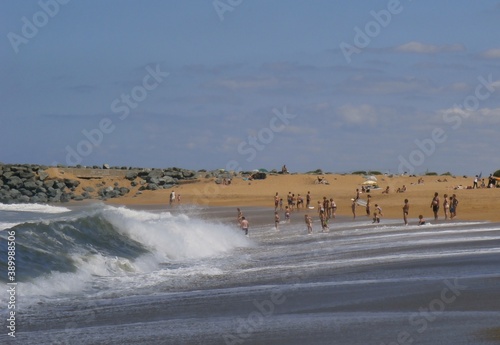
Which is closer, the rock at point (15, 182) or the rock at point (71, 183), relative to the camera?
the rock at point (15, 182)

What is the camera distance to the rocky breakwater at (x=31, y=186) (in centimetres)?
7344

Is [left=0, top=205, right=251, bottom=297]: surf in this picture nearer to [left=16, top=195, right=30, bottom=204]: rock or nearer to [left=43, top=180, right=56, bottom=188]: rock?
[left=16, top=195, right=30, bottom=204]: rock

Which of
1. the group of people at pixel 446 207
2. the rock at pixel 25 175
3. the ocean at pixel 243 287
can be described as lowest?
the ocean at pixel 243 287

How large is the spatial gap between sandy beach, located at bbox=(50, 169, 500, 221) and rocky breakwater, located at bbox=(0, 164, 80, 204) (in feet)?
6.19

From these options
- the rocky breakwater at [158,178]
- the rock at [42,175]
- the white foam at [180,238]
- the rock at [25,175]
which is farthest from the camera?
the rock at [25,175]

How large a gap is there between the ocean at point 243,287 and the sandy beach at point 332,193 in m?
15.5

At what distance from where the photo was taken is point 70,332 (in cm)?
1364

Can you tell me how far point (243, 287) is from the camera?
723 inches

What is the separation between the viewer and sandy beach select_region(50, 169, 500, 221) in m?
48.5

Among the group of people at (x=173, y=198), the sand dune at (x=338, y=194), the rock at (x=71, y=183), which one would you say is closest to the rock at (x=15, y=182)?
the rock at (x=71, y=183)

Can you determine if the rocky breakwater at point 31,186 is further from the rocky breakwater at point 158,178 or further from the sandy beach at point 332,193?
the rocky breakwater at point 158,178

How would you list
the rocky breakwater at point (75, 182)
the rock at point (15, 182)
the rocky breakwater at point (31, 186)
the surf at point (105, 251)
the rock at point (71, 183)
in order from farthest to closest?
the rock at point (71, 183) → the rock at point (15, 182) → the rocky breakwater at point (75, 182) → the rocky breakwater at point (31, 186) → the surf at point (105, 251)

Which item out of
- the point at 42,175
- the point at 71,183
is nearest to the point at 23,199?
the point at 71,183

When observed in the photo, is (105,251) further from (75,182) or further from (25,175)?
(25,175)
